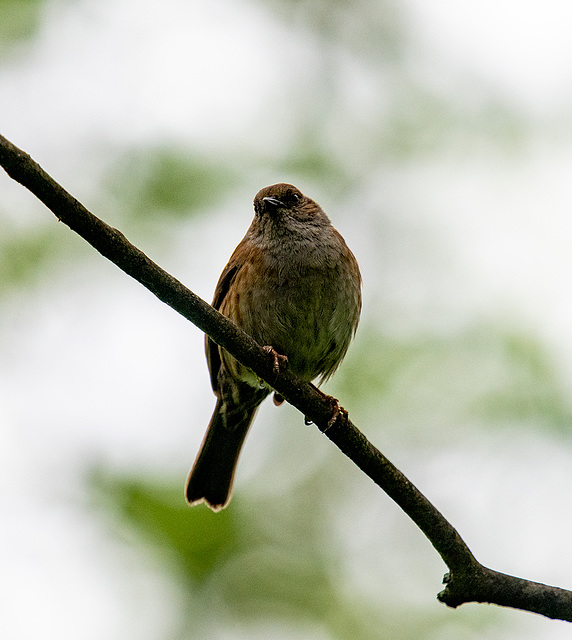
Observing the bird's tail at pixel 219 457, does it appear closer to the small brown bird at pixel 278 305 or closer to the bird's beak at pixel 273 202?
the small brown bird at pixel 278 305

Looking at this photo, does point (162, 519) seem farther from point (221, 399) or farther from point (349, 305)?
point (349, 305)

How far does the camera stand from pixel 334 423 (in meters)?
4.85

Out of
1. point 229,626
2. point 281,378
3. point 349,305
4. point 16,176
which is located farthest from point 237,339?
point 229,626

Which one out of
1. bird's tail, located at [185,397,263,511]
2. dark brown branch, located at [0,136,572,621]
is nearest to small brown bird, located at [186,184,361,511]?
bird's tail, located at [185,397,263,511]

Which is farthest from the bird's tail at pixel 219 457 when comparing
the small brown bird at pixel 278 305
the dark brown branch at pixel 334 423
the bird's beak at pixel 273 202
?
the dark brown branch at pixel 334 423

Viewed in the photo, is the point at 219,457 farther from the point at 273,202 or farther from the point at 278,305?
the point at 273,202

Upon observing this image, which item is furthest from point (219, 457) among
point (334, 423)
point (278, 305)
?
point (334, 423)

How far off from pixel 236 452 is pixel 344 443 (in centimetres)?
265

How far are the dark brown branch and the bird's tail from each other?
81.2 inches

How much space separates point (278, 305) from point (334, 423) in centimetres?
148

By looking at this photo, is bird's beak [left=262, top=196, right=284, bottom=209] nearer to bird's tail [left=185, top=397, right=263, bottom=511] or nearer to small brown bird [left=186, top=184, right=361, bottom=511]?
small brown bird [left=186, top=184, right=361, bottom=511]

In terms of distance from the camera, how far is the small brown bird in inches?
243

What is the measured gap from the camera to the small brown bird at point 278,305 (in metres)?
6.16

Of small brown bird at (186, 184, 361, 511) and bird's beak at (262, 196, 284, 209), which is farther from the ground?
bird's beak at (262, 196, 284, 209)
